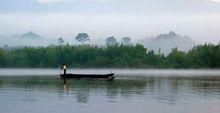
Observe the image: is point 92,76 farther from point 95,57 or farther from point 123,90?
point 95,57

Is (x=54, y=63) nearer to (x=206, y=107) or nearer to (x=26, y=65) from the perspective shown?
(x=26, y=65)

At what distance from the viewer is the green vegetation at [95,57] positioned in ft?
586

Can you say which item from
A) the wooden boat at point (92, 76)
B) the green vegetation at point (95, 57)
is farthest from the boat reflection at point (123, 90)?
the green vegetation at point (95, 57)

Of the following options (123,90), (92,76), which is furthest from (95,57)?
(123,90)

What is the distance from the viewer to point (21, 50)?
188 meters

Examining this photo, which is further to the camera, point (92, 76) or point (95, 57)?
point (95, 57)

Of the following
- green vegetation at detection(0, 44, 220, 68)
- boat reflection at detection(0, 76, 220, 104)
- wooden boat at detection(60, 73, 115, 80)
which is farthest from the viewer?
green vegetation at detection(0, 44, 220, 68)

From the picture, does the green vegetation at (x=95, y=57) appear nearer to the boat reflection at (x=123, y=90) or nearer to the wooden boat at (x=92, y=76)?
the wooden boat at (x=92, y=76)

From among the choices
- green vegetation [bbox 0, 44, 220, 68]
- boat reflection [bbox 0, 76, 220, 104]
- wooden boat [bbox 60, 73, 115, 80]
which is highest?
green vegetation [bbox 0, 44, 220, 68]

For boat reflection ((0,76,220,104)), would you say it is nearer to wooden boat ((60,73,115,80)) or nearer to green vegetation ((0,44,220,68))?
wooden boat ((60,73,115,80))

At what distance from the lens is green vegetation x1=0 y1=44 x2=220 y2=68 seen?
179 metres

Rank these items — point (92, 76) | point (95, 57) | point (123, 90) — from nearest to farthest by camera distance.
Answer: point (123, 90) < point (92, 76) < point (95, 57)

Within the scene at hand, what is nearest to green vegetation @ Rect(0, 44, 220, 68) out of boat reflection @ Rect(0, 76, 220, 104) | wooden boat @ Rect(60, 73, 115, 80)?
wooden boat @ Rect(60, 73, 115, 80)

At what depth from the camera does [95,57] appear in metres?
180
